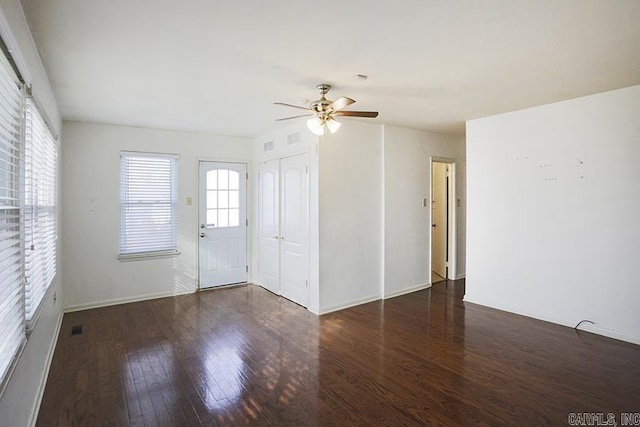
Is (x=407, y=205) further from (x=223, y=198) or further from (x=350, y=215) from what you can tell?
(x=223, y=198)

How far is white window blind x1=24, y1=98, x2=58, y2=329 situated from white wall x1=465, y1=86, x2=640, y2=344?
475 cm

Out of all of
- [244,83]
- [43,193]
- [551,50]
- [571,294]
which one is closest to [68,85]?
[43,193]

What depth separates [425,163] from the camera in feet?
18.2

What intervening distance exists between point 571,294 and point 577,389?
1.59m

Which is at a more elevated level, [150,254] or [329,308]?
[150,254]

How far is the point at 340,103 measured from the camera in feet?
9.73

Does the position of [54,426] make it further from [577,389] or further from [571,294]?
[571,294]

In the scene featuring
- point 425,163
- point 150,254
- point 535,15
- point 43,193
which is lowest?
point 150,254

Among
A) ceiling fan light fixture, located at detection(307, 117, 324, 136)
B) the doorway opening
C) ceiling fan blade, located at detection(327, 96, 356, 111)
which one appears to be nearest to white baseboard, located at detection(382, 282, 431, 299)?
the doorway opening

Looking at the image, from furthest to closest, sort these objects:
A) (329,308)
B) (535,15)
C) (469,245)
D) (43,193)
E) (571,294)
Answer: (469,245)
(329,308)
(571,294)
(43,193)
(535,15)

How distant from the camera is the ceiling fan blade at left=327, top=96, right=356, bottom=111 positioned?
287 cm

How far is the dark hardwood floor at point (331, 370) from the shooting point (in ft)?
7.71

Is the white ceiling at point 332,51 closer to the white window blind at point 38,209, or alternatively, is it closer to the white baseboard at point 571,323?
the white window blind at point 38,209

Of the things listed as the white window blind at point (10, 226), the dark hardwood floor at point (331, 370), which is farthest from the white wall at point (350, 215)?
the white window blind at point (10, 226)
